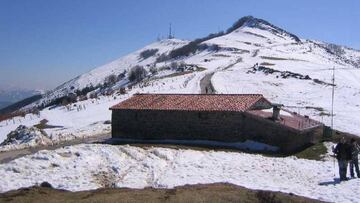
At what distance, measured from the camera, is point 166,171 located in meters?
27.9

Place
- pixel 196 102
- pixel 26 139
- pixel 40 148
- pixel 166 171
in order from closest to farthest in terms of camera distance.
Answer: pixel 166 171 → pixel 40 148 → pixel 196 102 → pixel 26 139

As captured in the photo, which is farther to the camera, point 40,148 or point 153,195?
point 40,148

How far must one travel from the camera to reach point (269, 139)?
118 ft

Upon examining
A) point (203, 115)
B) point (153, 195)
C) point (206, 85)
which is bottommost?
point (153, 195)

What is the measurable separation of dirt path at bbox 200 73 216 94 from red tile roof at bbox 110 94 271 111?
25201 millimetres

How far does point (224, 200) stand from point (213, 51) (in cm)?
14914

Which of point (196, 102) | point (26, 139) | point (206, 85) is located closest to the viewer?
point (196, 102)

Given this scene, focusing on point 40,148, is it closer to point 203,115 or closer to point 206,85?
point 203,115

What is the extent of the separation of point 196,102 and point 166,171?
1310 centimetres

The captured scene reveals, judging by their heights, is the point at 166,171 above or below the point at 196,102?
below

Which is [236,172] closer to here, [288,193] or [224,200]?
[288,193]

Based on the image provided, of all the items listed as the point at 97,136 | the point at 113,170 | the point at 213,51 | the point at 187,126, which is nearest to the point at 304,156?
the point at 187,126

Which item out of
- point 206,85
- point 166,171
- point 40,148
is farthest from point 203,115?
point 206,85

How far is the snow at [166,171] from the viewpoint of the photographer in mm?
24297
